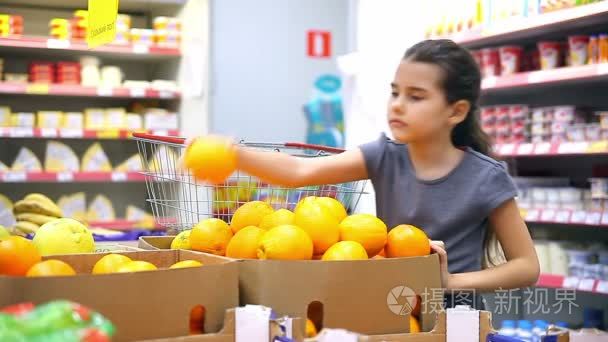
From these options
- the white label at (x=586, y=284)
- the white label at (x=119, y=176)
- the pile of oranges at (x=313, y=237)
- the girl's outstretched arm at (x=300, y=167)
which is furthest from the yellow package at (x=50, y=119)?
the pile of oranges at (x=313, y=237)

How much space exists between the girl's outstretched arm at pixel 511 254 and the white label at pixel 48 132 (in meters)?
4.24

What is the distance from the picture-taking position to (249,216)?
180 cm

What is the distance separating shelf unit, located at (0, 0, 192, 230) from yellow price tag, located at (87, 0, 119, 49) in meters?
3.07

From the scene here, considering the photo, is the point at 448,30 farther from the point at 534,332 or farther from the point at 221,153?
the point at 221,153

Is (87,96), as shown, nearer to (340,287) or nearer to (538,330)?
(538,330)

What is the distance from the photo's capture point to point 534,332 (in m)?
4.20

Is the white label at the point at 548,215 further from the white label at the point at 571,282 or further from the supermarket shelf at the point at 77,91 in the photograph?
the supermarket shelf at the point at 77,91

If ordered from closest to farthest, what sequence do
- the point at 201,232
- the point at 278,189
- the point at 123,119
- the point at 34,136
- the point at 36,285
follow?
the point at 36,285 → the point at 201,232 → the point at 278,189 → the point at 34,136 → the point at 123,119

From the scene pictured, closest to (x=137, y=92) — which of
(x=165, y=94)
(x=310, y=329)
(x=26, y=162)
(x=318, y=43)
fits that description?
(x=165, y=94)

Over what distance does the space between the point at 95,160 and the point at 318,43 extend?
2.20 m

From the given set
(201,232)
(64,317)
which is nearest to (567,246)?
(201,232)

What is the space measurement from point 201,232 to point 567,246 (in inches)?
118

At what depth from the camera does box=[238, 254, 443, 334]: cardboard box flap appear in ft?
4.70

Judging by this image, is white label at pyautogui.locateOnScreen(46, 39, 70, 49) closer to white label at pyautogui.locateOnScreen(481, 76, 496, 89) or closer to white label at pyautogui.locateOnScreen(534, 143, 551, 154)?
white label at pyautogui.locateOnScreen(481, 76, 496, 89)
